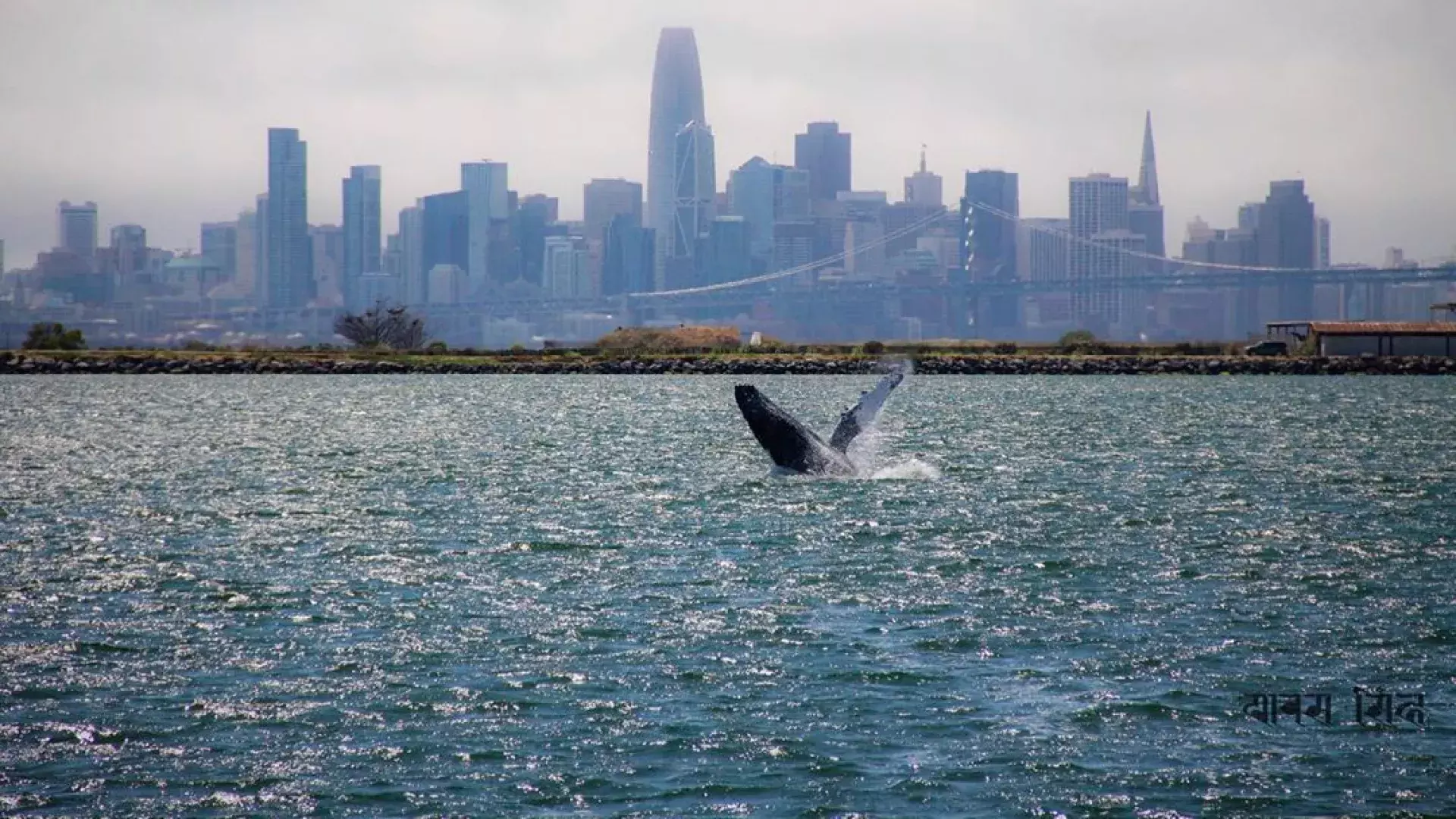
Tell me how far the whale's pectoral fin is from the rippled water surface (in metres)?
0.81

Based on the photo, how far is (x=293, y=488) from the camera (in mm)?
31516

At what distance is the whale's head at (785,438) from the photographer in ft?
94.9

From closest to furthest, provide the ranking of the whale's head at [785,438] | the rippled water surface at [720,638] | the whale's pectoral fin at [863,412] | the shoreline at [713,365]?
1. the rippled water surface at [720,638]
2. the whale's pectoral fin at [863,412]
3. the whale's head at [785,438]
4. the shoreline at [713,365]

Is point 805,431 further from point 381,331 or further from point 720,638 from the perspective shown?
point 381,331

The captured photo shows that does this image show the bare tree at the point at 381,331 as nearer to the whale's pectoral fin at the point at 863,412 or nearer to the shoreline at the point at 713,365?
the shoreline at the point at 713,365

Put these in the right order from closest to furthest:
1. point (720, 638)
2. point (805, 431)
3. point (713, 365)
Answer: point (720, 638) → point (805, 431) → point (713, 365)

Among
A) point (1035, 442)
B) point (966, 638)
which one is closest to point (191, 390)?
point (1035, 442)

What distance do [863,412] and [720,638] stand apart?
13106 mm

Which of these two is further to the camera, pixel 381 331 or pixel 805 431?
pixel 381 331

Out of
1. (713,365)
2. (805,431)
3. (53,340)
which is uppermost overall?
(53,340)

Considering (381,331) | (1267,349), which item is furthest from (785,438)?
(381,331)

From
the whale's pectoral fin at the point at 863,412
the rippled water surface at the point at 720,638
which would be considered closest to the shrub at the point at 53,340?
the rippled water surface at the point at 720,638

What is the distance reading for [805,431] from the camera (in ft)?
102

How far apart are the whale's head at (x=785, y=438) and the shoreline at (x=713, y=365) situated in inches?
2496
